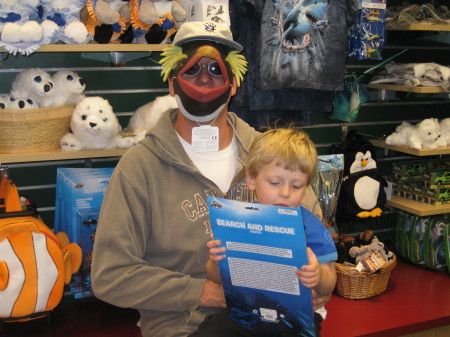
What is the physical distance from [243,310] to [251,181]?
0.37 meters

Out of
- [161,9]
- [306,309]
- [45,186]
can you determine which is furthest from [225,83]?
[45,186]

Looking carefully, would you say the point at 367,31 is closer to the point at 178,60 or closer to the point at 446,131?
the point at 446,131

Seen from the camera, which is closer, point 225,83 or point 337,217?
point 225,83

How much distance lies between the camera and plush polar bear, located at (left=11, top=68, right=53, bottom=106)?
228 centimetres

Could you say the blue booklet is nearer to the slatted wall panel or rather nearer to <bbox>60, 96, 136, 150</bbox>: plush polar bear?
<bbox>60, 96, 136, 150</bbox>: plush polar bear

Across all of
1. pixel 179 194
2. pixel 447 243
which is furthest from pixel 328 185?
pixel 179 194

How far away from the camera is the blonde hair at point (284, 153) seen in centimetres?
154

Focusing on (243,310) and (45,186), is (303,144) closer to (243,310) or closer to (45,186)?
(243,310)

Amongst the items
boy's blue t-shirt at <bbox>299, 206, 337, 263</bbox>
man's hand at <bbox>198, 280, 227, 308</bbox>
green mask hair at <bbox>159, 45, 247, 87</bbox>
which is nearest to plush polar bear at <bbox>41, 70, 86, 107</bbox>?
green mask hair at <bbox>159, 45, 247, 87</bbox>

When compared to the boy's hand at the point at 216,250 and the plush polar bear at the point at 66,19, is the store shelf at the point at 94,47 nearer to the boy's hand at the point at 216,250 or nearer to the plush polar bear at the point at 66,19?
the plush polar bear at the point at 66,19

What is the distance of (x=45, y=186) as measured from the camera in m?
2.73

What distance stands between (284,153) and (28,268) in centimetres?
111

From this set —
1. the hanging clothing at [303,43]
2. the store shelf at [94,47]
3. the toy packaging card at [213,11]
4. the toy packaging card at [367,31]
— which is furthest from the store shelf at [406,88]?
the store shelf at [94,47]

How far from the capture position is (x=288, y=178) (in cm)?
155
